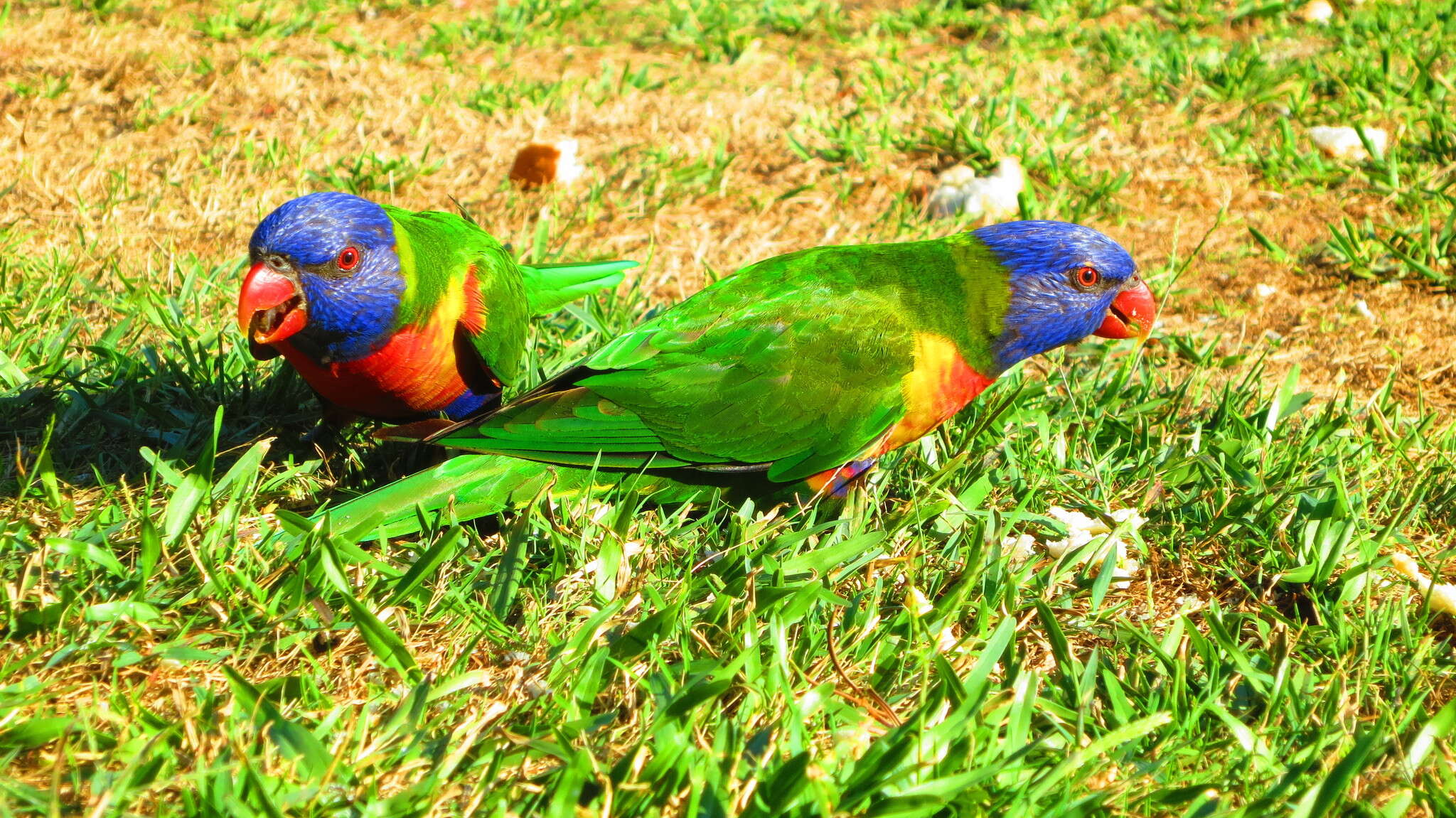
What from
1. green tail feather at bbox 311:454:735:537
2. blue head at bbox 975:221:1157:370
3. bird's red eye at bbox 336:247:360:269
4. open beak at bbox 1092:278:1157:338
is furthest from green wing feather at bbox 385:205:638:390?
open beak at bbox 1092:278:1157:338

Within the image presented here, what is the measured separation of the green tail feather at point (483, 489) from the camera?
2.56 meters

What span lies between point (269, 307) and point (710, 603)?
4.00 ft

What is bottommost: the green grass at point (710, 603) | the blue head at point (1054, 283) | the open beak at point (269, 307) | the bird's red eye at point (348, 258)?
the green grass at point (710, 603)

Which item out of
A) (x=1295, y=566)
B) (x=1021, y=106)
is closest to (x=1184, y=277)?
(x=1021, y=106)

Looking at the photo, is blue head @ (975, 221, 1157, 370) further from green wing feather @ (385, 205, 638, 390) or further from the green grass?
green wing feather @ (385, 205, 638, 390)

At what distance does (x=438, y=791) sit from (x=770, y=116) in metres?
4.04

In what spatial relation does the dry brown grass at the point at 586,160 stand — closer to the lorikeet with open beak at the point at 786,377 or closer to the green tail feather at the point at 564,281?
the green tail feather at the point at 564,281

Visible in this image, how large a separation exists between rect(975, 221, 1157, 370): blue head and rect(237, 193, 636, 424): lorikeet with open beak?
4.39ft

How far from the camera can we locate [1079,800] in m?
1.92

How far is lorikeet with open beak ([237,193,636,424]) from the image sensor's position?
2.63 m

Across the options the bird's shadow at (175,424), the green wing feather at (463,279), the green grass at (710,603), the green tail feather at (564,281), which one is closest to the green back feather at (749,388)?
the green grass at (710,603)

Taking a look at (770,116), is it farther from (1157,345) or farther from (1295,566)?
(1295,566)

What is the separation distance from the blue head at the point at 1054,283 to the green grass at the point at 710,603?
286mm

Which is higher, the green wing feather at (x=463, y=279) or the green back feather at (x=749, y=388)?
the green wing feather at (x=463, y=279)
